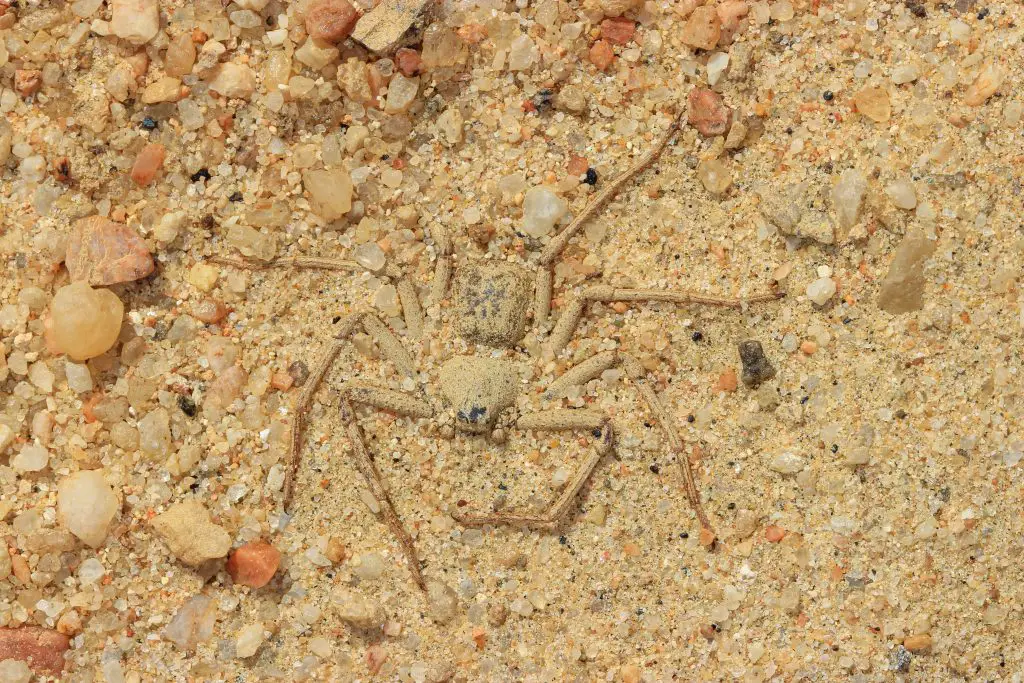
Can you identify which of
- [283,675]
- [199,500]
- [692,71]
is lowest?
[283,675]

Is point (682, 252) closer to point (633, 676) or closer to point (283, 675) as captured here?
point (633, 676)

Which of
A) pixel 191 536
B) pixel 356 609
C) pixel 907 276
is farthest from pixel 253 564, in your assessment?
pixel 907 276

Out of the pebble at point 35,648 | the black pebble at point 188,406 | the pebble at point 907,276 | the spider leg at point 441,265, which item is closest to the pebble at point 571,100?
the spider leg at point 441,265

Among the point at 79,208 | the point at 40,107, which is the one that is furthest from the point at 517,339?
the point at 40,107

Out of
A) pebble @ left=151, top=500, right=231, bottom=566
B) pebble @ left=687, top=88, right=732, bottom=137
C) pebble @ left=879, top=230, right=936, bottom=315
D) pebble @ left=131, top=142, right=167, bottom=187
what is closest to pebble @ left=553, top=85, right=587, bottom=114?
pebble @ left=687, top=88, right=732, bottom=137

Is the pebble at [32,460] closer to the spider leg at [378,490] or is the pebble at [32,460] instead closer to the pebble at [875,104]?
the spider leg at [378,490]

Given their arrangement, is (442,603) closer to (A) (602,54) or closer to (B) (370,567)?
(B) (370,567)
